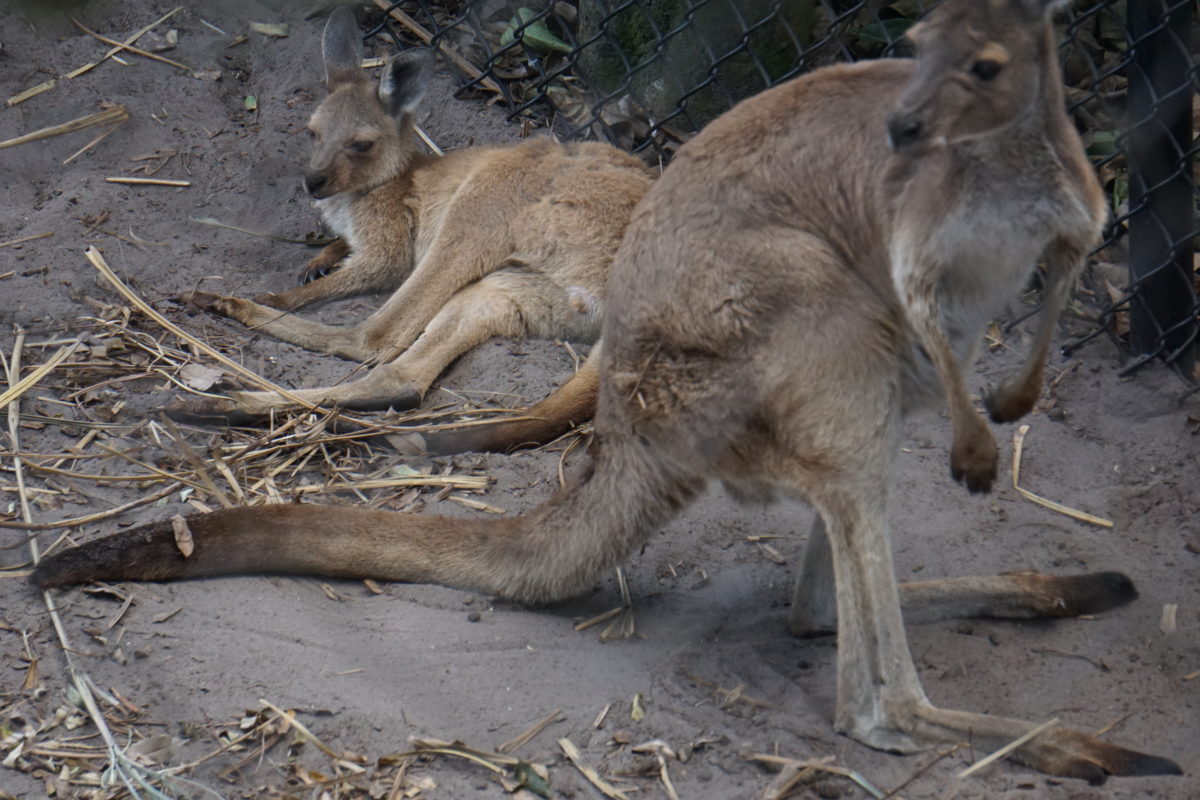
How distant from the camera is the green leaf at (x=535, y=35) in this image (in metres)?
5.52

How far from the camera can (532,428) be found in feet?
13.1

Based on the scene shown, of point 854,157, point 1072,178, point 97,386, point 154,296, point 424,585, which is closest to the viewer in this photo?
point 1072,178

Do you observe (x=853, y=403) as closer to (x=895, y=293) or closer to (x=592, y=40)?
(x=895, y=293)

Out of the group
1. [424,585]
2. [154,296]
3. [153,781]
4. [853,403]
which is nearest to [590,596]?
[424,585]

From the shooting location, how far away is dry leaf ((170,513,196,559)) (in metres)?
3.01

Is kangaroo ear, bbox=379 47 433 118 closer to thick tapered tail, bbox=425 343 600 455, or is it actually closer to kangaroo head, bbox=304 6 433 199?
kangaroo head, bbox=304 6 433 199

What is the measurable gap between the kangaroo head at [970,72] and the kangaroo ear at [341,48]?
3.43m

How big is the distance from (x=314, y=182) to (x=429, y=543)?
2.58 meters

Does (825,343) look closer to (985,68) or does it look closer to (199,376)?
(985,68)

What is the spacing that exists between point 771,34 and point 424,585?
2.85m

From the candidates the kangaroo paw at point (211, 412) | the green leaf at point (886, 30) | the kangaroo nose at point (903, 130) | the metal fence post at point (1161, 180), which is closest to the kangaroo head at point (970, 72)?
the kangaroo nose at point (903, 130)

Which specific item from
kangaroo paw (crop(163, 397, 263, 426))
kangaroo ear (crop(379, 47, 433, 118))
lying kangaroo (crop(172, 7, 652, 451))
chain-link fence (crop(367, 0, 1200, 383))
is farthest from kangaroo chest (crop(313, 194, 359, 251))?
kangaroo paw (crop(163, 397, 263, 426))

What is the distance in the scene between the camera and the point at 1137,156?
4059mm

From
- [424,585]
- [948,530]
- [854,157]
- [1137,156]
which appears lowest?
[948,530]
